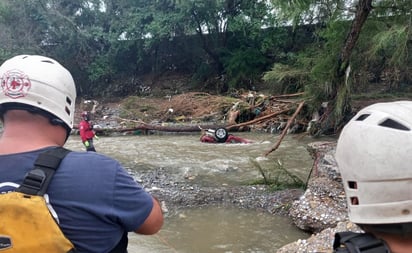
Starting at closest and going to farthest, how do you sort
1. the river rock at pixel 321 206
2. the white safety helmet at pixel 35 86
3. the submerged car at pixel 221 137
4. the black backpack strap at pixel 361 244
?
the black backpack strap at pixel 361 244, the white safety helmet at pixel 35 86, the river rock at pixel 321 206, the submerged car at pixel 221 137

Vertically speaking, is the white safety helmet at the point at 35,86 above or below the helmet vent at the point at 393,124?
above

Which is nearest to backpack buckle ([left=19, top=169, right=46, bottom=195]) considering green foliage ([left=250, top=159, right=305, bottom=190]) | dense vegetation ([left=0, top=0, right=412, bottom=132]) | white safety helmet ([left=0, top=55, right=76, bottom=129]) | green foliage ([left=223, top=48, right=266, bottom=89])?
white safety helmet ([left=0, top=55, right=76, bottom=129])

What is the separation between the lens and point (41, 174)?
124cm

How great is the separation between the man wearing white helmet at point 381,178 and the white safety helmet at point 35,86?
91cm

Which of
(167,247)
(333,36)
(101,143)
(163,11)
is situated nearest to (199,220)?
(167,247)

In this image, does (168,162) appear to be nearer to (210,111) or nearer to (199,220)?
(199,220)

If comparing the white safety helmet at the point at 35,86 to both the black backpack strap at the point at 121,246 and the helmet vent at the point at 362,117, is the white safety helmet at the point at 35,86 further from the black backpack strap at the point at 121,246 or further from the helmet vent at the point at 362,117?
the helmet vent at the point at 362,117

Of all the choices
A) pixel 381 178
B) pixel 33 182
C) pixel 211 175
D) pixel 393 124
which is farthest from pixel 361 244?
pixel 211 175

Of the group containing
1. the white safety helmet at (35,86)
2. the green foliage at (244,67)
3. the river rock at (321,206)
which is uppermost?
the white safety helmet at (35,86)

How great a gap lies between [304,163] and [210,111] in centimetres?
784

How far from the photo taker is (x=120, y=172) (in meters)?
1.34

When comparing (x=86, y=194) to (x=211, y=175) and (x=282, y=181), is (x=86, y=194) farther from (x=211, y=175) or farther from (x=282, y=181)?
(x=211, y=175)

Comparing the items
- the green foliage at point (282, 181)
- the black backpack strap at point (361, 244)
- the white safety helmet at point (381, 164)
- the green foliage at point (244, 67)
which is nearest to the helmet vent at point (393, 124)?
the white safety helmet at point (381, 164)

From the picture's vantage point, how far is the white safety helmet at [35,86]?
139 centimetres
